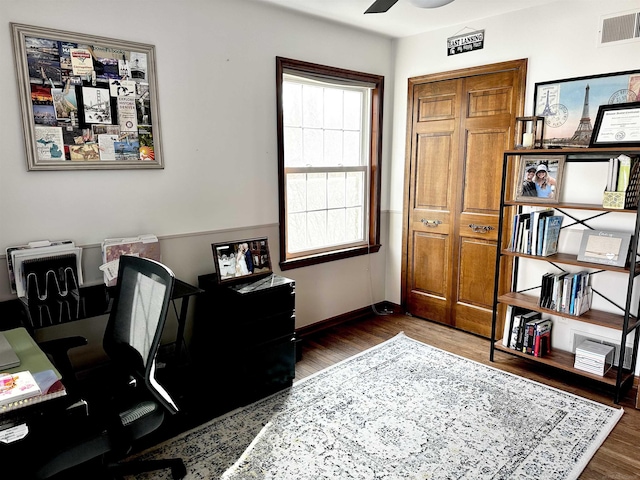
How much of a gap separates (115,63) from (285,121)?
131cm

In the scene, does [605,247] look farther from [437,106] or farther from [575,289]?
[437,106]

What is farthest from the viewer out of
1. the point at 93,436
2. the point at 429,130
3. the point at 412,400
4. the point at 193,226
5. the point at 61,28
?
the point at 429,130

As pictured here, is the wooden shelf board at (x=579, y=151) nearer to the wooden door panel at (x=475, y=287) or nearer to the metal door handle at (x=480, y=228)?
the metal door handle at (x=480, y=228)

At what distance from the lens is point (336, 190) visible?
3.94 metres

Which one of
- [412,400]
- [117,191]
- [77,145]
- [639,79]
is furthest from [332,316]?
[639,79]

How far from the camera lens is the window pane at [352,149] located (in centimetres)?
396

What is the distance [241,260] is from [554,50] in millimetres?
2626

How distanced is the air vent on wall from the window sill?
92.2 inches

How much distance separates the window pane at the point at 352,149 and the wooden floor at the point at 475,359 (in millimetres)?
1486

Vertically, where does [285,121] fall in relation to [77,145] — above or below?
above

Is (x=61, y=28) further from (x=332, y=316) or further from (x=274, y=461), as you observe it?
(x=332, y=316)

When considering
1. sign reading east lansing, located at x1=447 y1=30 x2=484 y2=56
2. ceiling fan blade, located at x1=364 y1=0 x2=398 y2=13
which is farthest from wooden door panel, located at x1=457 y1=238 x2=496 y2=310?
ceiling fan blade, located at x1=364 y1=0 x2=398 y2=13

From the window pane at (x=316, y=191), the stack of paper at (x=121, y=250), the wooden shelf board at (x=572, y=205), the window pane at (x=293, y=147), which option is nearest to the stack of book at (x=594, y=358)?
the wooden shelf board at (x=572, y=205)

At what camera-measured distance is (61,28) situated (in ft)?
7.63
